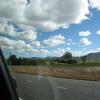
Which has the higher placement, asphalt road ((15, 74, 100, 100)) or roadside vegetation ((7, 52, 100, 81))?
roadside vegetation ((7, 52, 100, 81))

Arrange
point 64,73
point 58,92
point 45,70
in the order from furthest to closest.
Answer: point 45,70
point 64,73
point 58,92

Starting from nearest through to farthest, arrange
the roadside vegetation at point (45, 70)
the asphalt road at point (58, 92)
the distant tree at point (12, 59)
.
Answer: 1. the distant tree at point (12, 59)
2. the roadside vegetation at point (45, 70)
3. the asphalt road at point (58, 92)

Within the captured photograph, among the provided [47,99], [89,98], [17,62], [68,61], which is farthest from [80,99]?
[68,61]

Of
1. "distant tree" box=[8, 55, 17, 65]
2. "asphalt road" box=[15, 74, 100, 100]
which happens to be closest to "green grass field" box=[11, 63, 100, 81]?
"asphalt road" box=[15, 74, 100, 100]

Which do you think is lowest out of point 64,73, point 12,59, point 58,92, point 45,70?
point 58,92

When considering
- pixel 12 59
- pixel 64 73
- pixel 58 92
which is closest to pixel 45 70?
pixel 64 73

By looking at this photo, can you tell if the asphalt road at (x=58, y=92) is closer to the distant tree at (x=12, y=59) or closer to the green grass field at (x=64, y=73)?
the green grass field at (x=64, y=73)

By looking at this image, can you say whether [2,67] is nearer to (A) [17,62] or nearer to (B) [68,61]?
(A) [17,62]

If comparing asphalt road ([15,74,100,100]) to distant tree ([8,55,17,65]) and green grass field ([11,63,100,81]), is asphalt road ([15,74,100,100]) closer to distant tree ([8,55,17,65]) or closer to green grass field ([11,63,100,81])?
green grass field ([11,63,100,81])

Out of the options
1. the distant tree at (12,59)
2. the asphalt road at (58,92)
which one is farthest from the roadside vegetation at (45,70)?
the asphalt road at (58,92)

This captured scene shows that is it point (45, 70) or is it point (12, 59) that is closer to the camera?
point (12, 59)

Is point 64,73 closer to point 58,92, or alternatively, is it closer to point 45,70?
point 45,70

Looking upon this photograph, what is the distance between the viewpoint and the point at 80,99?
13.8 meters

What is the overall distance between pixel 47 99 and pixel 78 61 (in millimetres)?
131773
